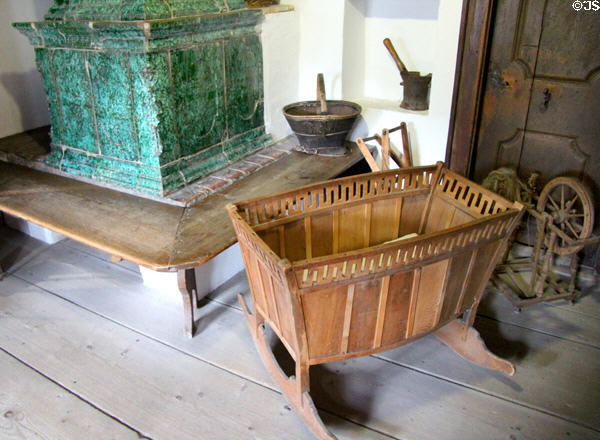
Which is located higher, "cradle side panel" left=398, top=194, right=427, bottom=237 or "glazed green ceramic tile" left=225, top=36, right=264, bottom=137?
"glazed green ceramic tile" left=225, top=36, right=264, bottom=137

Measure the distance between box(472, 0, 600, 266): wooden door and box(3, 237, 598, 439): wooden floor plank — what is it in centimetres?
133

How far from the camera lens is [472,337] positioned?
7.12 feet

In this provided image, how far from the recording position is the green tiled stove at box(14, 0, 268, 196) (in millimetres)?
2428

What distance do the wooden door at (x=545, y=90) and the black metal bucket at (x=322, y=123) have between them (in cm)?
81

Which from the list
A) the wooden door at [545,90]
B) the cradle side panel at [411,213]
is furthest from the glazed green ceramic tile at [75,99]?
the wooden door at [545,90]

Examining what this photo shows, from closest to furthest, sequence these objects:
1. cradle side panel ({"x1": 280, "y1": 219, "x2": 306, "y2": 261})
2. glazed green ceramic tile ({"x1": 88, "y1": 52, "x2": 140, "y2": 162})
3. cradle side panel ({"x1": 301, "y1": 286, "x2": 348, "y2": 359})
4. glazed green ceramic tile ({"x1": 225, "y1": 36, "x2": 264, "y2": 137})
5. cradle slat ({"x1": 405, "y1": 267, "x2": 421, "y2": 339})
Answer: cradle side panel ({"x1": 301, "y1": 286, "x2": 348, "y2": 359})
cradle slat ({"x1": 405, "y1": 267, "x2": 421, "y2": 339})
cradle side panel ({"x1": 280, "y1": 219, "x2": 306, "y2": 261})
glazed green ceramic tile ({"x1": 88, "y1": 52, "x2": 140, "y2": 162})
glazed green ceramic tile ({"x1": 225, "y1": 36, "x2": 264, "y2": 137})

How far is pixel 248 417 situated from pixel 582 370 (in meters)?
1.43

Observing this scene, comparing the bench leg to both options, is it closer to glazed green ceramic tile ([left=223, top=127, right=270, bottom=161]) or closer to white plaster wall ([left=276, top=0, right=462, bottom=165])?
glazed green ceramic tile ([left=223, top=127, right=270, bottom=161])

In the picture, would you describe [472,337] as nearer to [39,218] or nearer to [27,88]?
[39,218]

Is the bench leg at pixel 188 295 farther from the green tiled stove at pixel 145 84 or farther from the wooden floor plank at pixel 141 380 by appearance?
the green tiled stove at pixel 145 84

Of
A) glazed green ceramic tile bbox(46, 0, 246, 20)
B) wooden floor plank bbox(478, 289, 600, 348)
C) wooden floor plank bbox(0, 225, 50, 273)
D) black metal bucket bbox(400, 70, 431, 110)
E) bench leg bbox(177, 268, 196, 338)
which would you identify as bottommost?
wooden floor plank bbox(478, 289, 600, 348)

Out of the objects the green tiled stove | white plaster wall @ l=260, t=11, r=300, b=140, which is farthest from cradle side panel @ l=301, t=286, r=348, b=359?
white plaster wall @ l=260, t=11, r=300, b=140

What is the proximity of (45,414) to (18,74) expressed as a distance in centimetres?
231

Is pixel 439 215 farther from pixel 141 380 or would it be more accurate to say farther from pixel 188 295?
pixel 141 380
